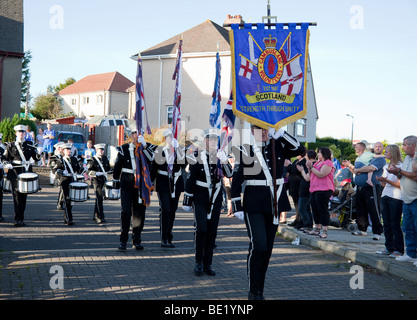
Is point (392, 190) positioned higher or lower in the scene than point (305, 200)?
higher

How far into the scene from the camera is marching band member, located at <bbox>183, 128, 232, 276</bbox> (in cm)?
726

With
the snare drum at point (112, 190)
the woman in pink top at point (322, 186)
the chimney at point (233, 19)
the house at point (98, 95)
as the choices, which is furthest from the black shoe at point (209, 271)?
the house at point (98, 95)

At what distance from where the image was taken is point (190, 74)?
36906 millimetres

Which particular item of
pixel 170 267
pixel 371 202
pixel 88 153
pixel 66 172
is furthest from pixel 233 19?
pixel 170 267

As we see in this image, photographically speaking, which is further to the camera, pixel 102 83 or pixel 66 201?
pixel 102 83

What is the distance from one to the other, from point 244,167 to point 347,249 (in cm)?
376

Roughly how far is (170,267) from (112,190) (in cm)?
290

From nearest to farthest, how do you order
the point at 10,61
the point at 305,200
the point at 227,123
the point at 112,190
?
the point at 227,123
the point at 112,190
the point at 305,200
the point at 10,61

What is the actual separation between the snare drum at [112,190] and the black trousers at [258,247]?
4.18 m

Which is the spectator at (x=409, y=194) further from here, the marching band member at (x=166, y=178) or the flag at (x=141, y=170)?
the flag at (x=141, y=170)

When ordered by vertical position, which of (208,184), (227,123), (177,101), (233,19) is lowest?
(208,184)

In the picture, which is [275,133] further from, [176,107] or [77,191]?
[77,191]

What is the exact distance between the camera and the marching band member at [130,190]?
28.9 ft

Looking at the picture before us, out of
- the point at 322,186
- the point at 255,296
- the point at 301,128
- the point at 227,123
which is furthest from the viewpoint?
the point at 301,128
